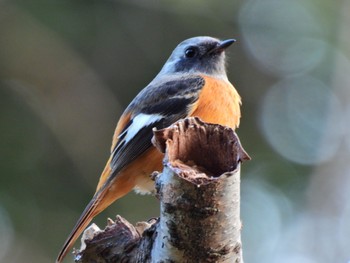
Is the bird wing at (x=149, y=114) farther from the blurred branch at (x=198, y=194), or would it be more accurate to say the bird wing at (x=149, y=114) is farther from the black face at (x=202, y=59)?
the blurred branch at (x=198, y=194)

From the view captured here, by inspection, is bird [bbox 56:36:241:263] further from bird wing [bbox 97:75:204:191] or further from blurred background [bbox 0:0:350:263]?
blurred background [bbox 0:0:350:263]

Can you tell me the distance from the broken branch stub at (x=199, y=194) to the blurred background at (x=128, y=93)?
14.2 ft

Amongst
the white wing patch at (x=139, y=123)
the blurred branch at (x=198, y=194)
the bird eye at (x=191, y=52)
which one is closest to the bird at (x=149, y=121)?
the white wing patch at (x=139, y=123)

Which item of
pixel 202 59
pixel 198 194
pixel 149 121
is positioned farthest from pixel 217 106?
pixel 198 194

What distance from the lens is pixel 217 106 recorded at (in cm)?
489

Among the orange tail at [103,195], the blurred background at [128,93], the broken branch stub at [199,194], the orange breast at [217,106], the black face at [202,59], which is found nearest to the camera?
the broken branch stub at [199,194]

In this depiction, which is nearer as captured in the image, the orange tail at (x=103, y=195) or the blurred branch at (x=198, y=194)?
the blurred branch at (x=198, y=194)

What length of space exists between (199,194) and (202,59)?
128 inches

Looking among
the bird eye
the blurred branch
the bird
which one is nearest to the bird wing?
the bird

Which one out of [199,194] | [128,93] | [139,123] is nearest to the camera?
[199,194]

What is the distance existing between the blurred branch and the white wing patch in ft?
6.43

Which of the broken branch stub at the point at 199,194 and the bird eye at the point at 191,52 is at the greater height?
the bird eye at the point at 191,52

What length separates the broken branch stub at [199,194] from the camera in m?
2.60

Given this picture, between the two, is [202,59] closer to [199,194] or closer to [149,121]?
[149,121]
